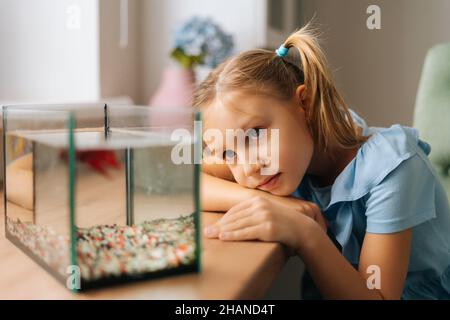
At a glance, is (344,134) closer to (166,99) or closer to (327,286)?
(327,286)

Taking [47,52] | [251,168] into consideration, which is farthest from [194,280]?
[47,52]

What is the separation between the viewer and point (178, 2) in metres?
2.03

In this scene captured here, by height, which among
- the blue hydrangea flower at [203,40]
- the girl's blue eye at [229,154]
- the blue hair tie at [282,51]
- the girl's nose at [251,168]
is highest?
the blue hydrangea flower at [203,40]

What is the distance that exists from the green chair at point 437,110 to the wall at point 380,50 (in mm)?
1161

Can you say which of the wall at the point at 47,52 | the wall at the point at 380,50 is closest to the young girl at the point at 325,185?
the wall at the point at 47,52

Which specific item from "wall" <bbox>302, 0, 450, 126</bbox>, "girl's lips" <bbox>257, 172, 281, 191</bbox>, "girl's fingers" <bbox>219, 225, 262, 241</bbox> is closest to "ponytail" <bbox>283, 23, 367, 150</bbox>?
"girl's lips" <bbox>257, 172, 281, 191</bbox>

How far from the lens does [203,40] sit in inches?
72.8

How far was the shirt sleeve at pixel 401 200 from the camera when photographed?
84 cm

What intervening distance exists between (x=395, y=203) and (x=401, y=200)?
0.04ft

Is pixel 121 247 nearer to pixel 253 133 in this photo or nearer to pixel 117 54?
pixel 253 133

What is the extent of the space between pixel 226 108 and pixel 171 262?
1.37 feet

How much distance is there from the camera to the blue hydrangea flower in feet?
6.09

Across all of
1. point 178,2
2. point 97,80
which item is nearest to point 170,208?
point 97,80

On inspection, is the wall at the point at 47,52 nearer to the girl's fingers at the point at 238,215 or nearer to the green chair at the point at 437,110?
the green chair at the point at 437,110
